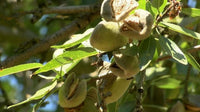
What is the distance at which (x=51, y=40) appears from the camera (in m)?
1.85

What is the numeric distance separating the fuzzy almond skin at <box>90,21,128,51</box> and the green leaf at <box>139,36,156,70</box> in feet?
0.24

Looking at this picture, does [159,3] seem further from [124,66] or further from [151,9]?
[124,66]

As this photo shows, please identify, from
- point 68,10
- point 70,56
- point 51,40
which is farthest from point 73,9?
point 70,56

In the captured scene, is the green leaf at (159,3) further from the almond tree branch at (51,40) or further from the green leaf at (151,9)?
the almond tree branch at (51,40)

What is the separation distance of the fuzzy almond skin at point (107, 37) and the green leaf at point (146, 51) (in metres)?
0.07

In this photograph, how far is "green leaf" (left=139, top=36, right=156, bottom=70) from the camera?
1090 mm

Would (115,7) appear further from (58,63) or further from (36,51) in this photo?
(36,51)

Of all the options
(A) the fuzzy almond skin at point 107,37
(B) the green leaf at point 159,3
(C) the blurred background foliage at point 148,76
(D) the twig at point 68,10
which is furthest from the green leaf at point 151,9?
(D) the twig at point 68,10

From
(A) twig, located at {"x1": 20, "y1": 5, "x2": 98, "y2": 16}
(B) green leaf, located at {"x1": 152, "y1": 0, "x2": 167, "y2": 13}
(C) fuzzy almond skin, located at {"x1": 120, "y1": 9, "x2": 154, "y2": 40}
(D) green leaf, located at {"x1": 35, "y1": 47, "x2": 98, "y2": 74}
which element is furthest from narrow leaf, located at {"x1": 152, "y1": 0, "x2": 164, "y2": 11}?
(A) twig, located at {"x1": 20, "y1": 5, "x2": 98, "y2": 16}

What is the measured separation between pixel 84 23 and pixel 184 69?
517mm

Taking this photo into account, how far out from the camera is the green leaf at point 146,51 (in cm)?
109

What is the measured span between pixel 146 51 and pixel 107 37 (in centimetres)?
13

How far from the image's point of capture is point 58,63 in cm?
116

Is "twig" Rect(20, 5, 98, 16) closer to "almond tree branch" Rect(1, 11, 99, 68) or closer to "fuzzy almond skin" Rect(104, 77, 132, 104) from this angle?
"almond tree branch" Rect(1, 11, 99, 68)
